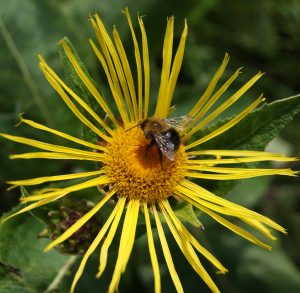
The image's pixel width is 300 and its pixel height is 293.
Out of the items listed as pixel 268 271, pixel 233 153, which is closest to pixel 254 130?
pixel 233 153

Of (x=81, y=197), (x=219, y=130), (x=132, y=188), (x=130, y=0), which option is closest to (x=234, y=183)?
(x=219, y=130)

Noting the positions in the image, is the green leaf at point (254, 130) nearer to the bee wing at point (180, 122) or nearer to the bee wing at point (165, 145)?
the bee wing at point (180, 122)

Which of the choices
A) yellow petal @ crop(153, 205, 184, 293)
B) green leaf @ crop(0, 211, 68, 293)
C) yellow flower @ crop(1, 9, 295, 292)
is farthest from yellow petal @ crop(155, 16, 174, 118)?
green leaf @ crop(0, 211, 68, 293)

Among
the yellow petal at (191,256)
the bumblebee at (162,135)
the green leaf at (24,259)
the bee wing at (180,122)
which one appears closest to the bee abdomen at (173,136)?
the bumblebee at (162,135)

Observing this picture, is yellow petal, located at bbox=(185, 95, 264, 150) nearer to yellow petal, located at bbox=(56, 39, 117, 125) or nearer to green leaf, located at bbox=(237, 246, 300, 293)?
yellow petal, located at bbox=(56, 39, 117, 125)

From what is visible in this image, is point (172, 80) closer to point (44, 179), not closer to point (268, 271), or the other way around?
point (44, 179)

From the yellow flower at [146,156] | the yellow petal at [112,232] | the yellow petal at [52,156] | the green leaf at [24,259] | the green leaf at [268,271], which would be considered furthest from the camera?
the green leaf at [268,271]
